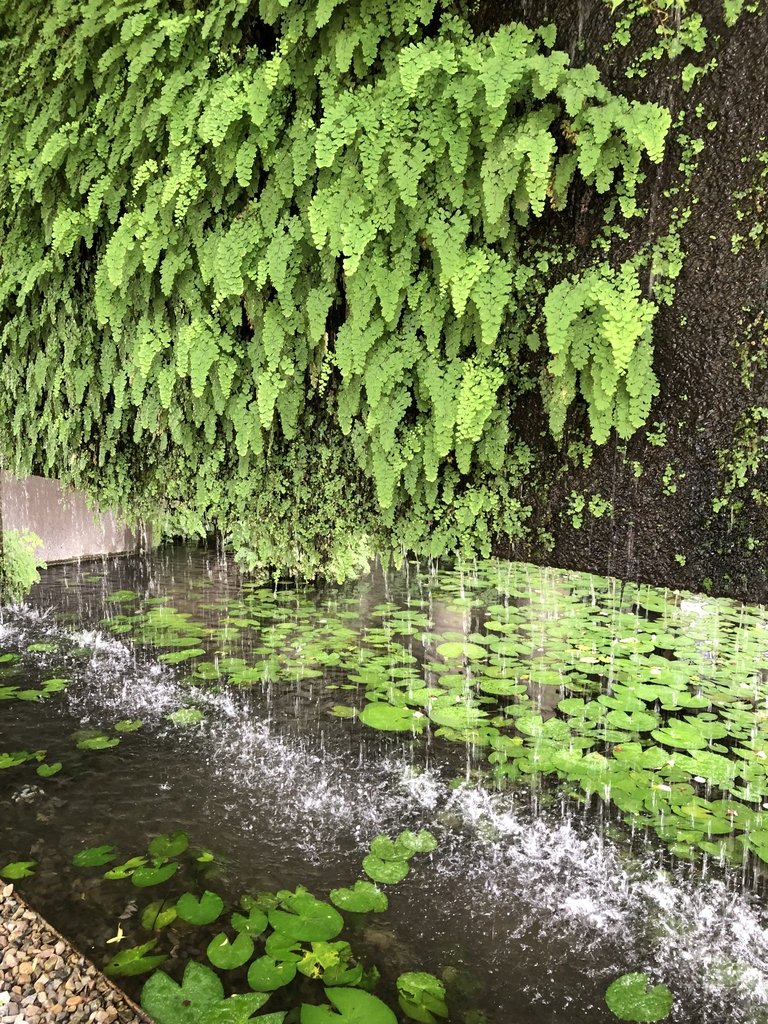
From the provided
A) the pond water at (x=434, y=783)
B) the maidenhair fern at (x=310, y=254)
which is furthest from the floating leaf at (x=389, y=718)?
the maidenhair fern at (x=310, y=254)

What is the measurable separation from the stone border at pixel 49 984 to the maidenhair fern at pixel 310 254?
6.19 ft

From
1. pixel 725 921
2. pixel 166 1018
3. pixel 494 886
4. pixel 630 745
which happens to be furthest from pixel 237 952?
pixel 630 745

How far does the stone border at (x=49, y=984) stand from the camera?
2.13 metres

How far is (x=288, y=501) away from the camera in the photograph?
139 inches

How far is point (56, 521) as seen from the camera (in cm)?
744

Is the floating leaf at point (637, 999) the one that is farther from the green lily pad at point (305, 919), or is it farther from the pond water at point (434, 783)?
the green lily pad at point (305, 919)

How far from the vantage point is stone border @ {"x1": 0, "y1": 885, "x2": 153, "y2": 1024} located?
2135mm

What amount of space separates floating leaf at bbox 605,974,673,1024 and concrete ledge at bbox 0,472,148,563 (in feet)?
19.1

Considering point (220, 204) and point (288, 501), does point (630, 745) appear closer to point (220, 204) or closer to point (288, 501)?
point (288, 501)

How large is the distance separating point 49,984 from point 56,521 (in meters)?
5.83

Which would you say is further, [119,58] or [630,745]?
[630,745]

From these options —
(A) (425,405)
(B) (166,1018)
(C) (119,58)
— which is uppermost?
(C) (119,58)

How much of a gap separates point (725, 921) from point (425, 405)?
85.8 inches

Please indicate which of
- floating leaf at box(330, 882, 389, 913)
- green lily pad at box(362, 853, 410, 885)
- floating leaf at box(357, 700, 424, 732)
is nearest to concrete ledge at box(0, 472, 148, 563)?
floating leaf at box(357, 700, 424, 732)
